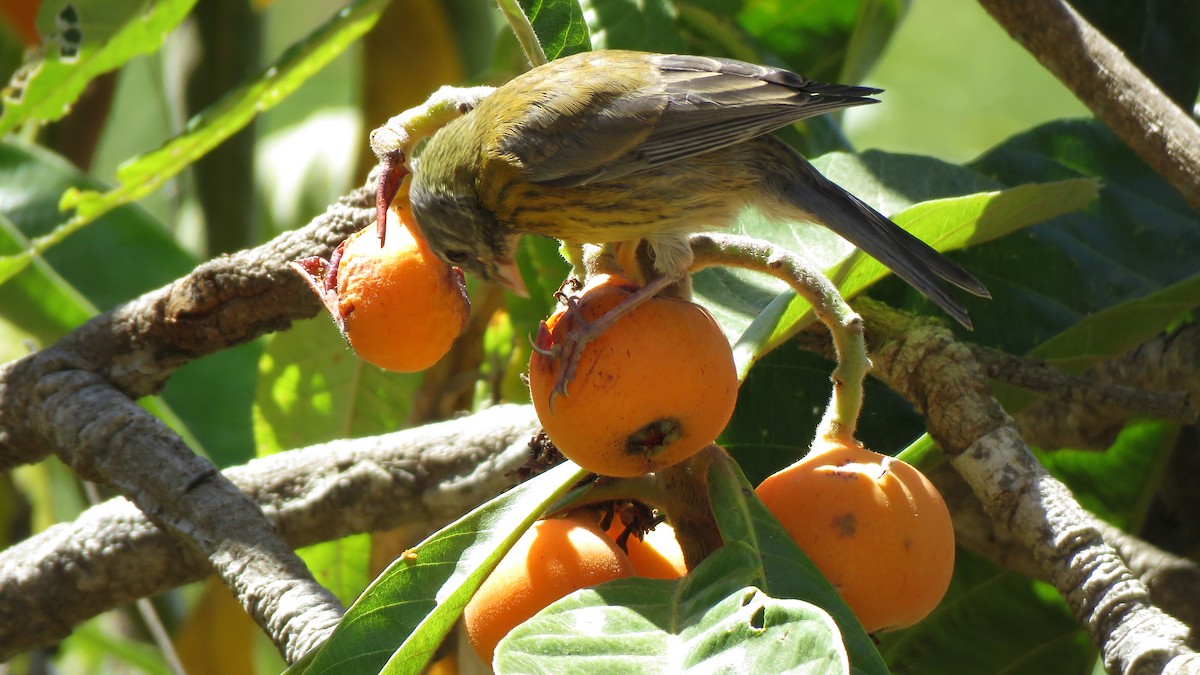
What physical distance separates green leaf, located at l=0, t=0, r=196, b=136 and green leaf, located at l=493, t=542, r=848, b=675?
5.61 ft

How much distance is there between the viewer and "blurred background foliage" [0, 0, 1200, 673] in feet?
7.30

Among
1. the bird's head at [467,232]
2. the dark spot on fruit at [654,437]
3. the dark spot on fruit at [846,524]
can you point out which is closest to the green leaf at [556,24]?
the bird's head at [467,232]

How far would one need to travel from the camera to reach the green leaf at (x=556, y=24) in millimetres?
1854

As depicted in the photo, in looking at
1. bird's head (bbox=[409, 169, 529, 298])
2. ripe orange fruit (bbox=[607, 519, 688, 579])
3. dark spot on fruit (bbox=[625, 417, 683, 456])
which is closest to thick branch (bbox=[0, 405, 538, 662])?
bird's head (bbox=[409, 169, 529, 298])

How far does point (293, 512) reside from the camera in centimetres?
237

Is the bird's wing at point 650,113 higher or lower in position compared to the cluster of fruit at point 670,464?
higher

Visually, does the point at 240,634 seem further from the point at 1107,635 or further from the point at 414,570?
the point at 1107,635

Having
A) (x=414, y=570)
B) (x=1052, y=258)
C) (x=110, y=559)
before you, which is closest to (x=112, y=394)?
(x=110, y=559)

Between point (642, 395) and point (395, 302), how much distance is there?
0.38m

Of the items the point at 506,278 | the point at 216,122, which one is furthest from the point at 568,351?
the point at 216,122

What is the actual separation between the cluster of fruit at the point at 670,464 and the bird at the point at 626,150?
797 millimetres

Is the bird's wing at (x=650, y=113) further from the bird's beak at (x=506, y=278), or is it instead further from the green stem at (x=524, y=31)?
the green stem at (x=524, y=31)

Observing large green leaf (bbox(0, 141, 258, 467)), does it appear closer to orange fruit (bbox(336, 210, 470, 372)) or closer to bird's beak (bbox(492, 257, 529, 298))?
bird's beak (bbox(492, 257, 529, 298))

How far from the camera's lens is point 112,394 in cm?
202
